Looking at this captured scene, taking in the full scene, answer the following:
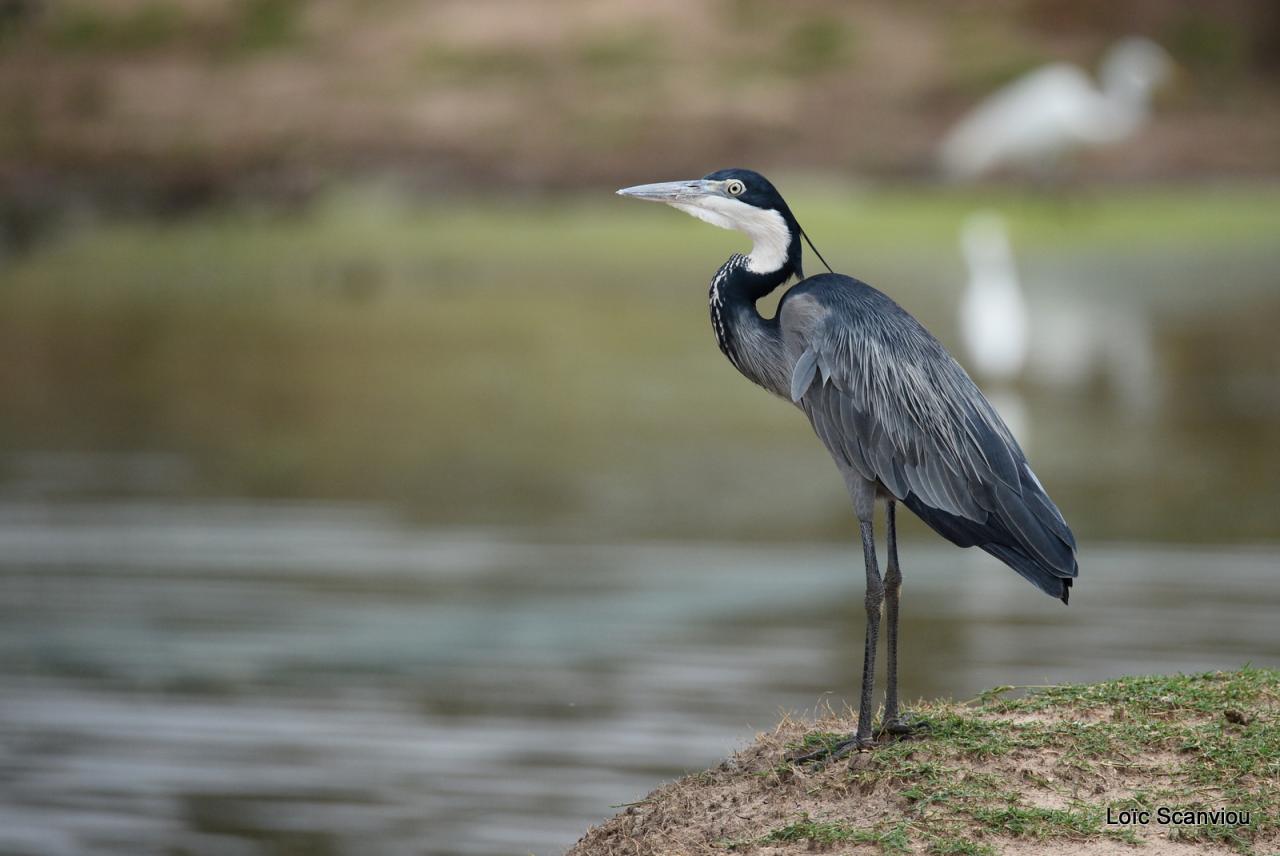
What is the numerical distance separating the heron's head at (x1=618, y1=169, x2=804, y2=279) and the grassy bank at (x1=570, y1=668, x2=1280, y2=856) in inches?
53.2

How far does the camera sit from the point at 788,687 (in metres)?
8.33

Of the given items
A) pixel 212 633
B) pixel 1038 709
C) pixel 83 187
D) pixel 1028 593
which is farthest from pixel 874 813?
pixel 83 187

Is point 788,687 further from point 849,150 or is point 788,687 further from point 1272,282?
point 849,150

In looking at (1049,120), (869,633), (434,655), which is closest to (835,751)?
(869,633)

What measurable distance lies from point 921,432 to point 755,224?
0.79 meters

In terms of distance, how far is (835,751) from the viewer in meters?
5.29

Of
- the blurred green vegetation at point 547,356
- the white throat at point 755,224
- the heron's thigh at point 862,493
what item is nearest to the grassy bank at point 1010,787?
the heron's thigh at point 862,493

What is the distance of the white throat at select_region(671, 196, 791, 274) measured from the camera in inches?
220

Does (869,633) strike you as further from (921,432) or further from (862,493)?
(921,432)

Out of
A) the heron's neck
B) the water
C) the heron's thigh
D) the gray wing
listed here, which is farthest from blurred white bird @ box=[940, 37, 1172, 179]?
the heron's thigh

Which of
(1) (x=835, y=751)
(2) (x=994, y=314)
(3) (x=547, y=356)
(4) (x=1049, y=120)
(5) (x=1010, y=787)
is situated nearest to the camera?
(5) (x=1010, y=787)

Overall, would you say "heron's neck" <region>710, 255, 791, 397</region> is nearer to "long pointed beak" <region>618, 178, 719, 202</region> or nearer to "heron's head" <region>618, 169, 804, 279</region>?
"heron's head" <region>618, 169, 804, 279</region>

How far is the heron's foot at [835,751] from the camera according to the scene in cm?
527

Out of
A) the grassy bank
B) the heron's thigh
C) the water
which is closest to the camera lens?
the grassy bank
